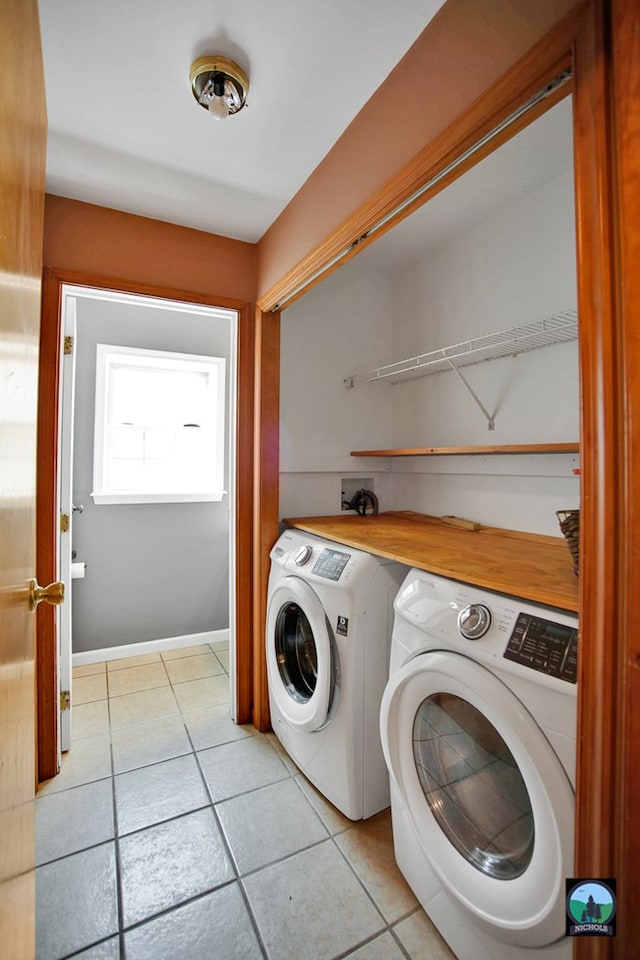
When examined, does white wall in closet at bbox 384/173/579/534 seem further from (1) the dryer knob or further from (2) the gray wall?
(2) the gray wall

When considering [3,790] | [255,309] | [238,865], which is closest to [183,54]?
[255,309]

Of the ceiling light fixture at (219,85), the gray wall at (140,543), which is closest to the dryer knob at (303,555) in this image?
the gray wall at (140,543)

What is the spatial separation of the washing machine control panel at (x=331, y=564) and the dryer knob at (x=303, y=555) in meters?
0.07

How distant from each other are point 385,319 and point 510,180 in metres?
0.97

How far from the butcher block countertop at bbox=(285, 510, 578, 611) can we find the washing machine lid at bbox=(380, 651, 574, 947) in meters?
0.22

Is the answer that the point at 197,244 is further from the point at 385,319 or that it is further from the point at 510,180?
the point at 510,180

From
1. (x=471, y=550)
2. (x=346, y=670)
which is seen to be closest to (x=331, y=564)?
(x=346, y=670)

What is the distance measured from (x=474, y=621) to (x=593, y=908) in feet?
1.57

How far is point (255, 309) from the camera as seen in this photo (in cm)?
201

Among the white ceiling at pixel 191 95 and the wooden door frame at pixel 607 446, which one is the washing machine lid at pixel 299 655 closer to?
the wooden door frame at pixel 607 446

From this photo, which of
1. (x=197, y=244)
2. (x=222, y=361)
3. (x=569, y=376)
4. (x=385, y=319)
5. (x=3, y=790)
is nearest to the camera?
(x=3, y=790)

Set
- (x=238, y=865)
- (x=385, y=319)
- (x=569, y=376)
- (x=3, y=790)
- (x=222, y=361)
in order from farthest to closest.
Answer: (x=222, y=361) < (x=385, y=319) < (x=569, y=376) < (x=238, y=865) < (x=3, y=790)

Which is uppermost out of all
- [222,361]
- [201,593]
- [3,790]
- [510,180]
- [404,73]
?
[510,180]

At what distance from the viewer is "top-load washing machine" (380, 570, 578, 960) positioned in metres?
0.79
